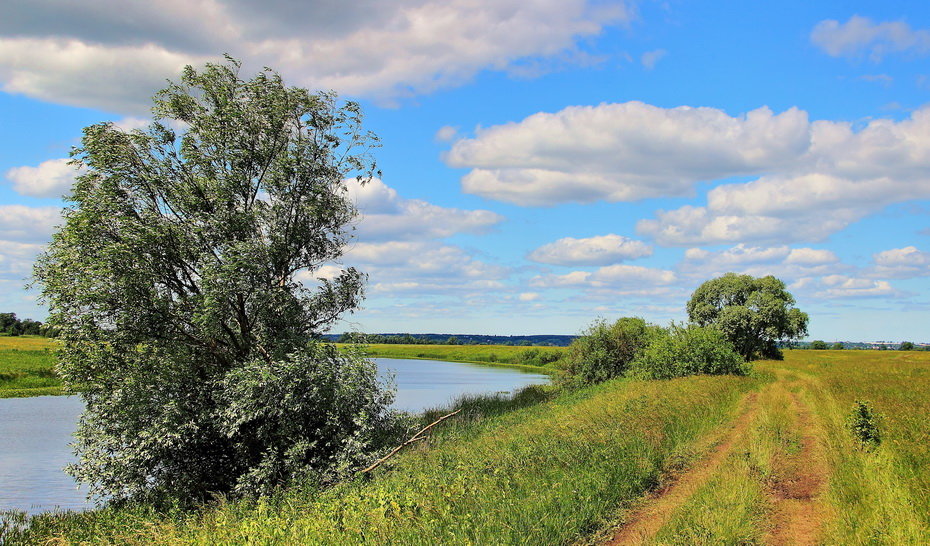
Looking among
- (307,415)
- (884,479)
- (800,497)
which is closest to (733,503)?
(800,497)

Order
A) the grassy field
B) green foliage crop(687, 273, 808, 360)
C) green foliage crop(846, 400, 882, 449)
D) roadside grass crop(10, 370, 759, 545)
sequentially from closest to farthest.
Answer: the grassy field → roadside grass crop(10, 370, 759, 545) → green foliage crop(846, 400, 882, 449) → green foliage crop(687, 273, 808, 360)

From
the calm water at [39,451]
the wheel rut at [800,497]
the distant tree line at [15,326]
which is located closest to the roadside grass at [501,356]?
the calm water at [39,451]

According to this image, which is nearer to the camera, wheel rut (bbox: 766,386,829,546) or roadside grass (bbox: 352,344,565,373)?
wheel rut (bbox: 766,386,829,546)

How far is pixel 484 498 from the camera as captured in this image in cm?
896

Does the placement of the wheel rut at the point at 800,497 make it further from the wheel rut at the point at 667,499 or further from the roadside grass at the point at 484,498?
the roadside grass at the point at 484,498

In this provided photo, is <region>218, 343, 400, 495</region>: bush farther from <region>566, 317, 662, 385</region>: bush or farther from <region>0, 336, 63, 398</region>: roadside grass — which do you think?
<region>0, 336, 63, 398</region>: roadside grass

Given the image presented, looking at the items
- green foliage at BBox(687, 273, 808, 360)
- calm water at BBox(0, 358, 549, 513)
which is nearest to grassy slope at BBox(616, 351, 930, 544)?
calm water at BBox(0, 358, 549, 513)

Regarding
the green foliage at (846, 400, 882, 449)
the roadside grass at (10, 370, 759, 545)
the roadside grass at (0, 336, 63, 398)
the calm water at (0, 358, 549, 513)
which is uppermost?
the green foliage at (846, 400, 882, 449)

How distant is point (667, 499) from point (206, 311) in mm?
13952

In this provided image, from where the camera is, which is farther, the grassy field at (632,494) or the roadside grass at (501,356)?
the roadside grass at (501,356)

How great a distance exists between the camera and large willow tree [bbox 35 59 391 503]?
17828 millimetres

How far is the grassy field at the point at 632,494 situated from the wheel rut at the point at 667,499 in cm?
3

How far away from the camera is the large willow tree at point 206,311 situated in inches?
702

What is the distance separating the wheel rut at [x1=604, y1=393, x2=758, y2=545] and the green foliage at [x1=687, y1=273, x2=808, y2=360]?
Answer: 205 ft
